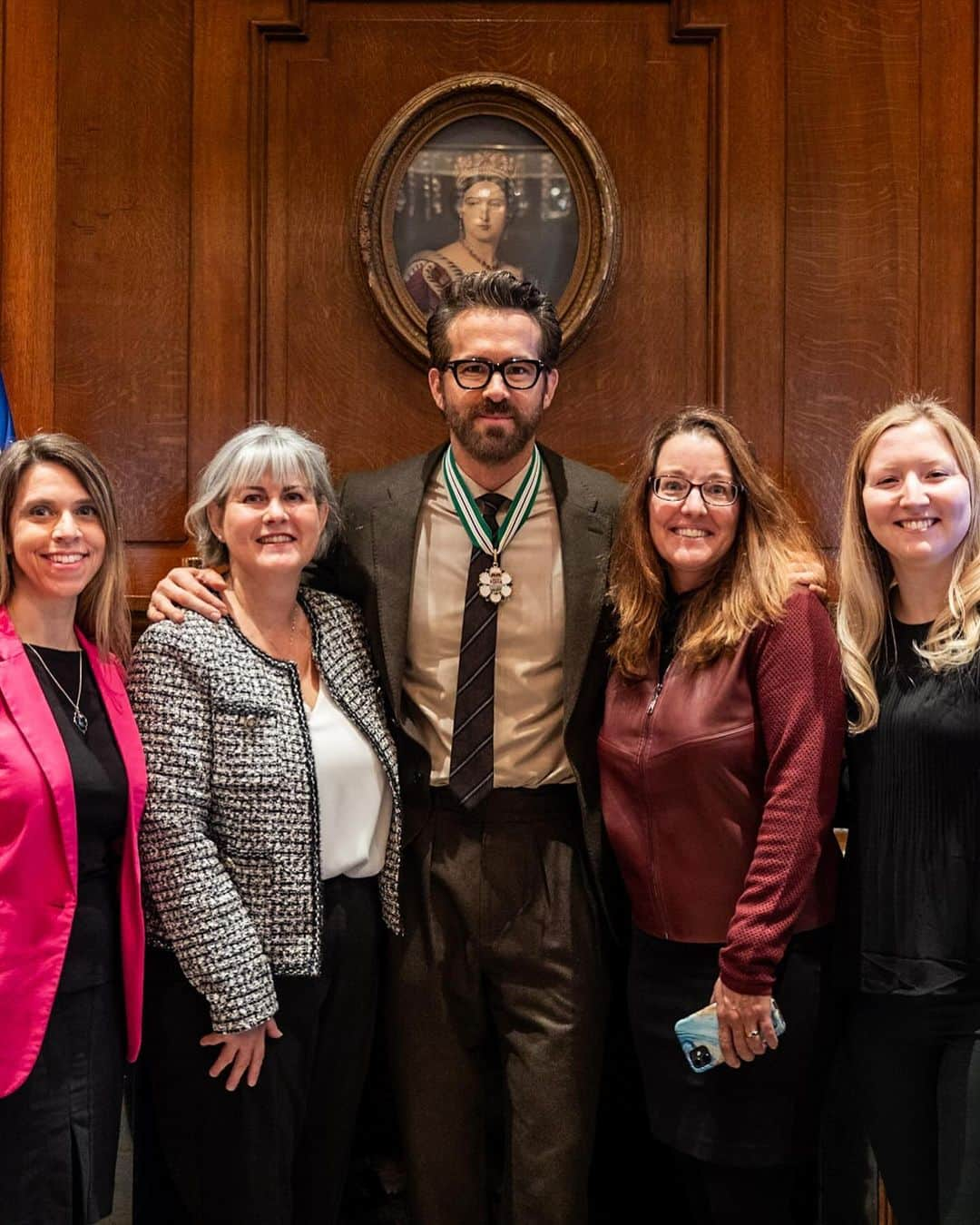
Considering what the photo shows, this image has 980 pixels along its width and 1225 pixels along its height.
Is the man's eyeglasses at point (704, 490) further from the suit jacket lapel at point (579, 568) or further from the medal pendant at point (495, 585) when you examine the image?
the medal pendant at point (495, 585)

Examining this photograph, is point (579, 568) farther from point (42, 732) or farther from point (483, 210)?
point (483, 210)

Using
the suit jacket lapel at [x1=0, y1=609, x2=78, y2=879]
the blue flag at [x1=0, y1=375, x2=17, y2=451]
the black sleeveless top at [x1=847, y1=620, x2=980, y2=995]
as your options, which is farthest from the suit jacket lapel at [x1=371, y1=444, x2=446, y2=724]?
the blue flag at [x1=0, y1=375, x2=17, y2=451]

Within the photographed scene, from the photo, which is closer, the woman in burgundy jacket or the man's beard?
the woman in burgundy jacket

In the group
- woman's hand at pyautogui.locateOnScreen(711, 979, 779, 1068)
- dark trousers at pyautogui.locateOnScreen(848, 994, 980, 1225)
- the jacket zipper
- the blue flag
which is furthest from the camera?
the blue flag

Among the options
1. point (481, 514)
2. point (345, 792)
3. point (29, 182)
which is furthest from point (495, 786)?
point (29, 182)

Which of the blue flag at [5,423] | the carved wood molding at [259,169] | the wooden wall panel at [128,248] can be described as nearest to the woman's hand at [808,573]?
the carved wood molding at [259,169]

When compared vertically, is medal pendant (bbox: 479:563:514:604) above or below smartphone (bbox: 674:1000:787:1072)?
above

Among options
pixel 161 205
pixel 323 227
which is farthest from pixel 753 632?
pixel 161 205

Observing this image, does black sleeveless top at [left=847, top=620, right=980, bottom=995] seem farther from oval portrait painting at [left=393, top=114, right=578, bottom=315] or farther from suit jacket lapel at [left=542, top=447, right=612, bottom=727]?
oval portrait painting at [left=393, top=114, right=578, bottom=315]

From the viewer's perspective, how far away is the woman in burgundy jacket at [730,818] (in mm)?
1863

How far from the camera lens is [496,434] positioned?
7.16ft

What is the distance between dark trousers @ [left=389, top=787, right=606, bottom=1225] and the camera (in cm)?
214

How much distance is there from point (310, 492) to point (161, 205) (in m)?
1.13

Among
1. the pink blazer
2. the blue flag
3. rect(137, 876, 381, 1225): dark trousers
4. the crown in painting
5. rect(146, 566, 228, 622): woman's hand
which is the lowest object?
rect(137, 876, 381, 1225): dark trousers
